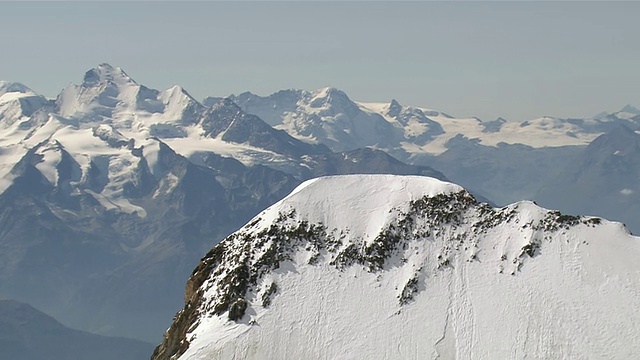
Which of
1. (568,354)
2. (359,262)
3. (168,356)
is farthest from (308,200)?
(568,354)

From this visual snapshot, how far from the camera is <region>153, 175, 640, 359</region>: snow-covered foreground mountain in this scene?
104812mm

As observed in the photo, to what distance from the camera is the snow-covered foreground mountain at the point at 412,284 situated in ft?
344

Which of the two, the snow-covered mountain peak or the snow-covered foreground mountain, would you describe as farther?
the snow-covered mountain peak

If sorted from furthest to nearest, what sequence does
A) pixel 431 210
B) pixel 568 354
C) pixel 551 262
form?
pixel 431 210 < pixel 551 262 < pixel 568 354

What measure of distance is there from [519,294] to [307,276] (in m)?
25.6

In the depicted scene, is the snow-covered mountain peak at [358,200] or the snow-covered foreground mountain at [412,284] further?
the snow-covered mountain peak at [358,200]

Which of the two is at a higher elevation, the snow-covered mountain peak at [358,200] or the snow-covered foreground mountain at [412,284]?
the snow-covered mountain peak at [358,200]

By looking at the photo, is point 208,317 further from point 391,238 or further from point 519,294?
point 519,294

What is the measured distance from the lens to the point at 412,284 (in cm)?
11138

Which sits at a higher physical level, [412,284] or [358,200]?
[358,200]

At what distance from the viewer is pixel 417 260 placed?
373ft

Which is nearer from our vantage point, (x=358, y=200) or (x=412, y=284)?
(x=412, y=284)

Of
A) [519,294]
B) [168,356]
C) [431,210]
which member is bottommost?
[168,356]

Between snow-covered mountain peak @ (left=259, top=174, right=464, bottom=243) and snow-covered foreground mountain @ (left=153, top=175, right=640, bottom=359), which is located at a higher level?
snow-covered mountain peak @ (left=259, top=174, right=464, bottom=243)
